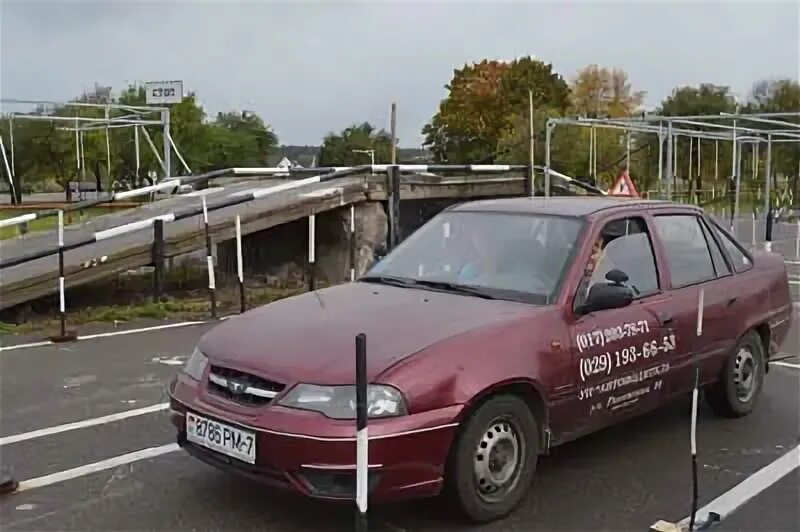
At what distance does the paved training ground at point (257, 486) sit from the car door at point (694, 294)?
510 millimetres

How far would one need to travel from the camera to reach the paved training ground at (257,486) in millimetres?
4410

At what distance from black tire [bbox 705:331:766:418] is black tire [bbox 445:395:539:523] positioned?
2194 millimetres

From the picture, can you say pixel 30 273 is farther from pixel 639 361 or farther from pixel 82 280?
pixel 639 361

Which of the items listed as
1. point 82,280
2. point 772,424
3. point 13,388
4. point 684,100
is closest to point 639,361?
point 772,424

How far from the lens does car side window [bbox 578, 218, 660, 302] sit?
5152 mm

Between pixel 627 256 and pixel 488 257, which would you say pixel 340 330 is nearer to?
pixel 488 257

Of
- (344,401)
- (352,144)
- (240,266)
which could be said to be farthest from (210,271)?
(352,144)

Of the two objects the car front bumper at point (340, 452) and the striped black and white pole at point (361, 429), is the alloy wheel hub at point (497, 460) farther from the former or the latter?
the striped black and white pole at point (361, 429)

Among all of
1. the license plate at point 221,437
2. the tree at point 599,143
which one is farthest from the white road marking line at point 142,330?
the tree at point 599,143

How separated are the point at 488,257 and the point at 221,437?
1956 millimetres

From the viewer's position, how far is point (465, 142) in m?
56.7

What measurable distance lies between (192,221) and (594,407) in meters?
8.33

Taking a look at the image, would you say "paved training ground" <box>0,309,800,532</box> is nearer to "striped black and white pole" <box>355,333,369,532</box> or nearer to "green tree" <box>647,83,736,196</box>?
"striped black and white pole" <box>355,333,369,532</box>

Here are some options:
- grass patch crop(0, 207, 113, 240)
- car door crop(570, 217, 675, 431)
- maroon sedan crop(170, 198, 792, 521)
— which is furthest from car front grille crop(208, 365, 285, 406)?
grass patch crop(0, 207, 113, 240)
